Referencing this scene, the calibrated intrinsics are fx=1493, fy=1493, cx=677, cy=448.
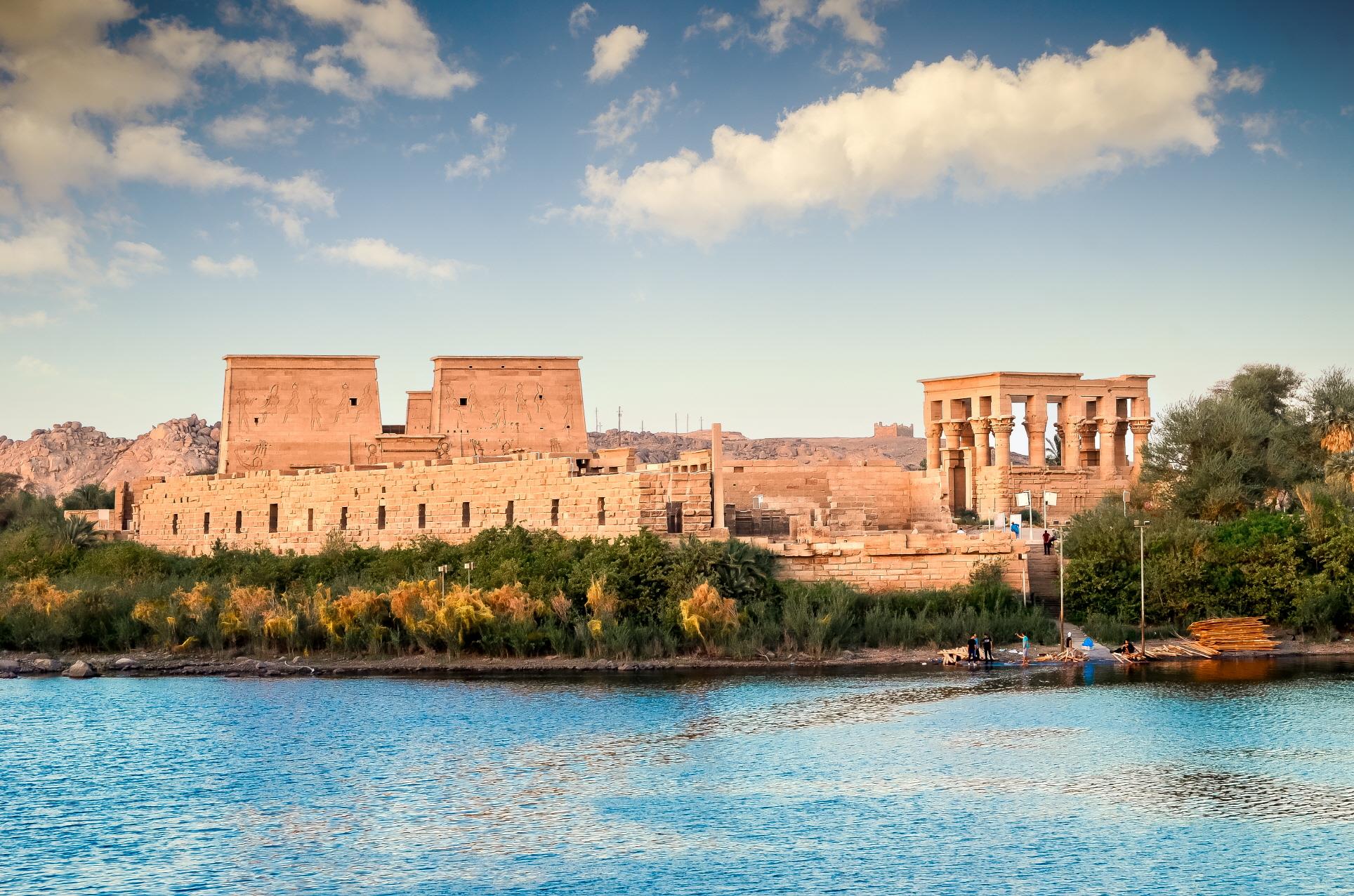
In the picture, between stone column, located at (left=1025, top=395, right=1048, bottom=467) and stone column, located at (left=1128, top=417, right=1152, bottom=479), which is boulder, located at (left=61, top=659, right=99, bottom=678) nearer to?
stone column, located at (left=1025, top=395, right=1048, bottom=467)

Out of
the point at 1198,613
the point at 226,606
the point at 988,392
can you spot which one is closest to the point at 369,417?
the point at 226,606

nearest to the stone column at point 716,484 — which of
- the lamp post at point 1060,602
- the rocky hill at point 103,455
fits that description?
the lamp post at point 1060,602

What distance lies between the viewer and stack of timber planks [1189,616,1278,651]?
27.0m

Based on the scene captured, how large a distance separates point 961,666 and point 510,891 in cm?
1354

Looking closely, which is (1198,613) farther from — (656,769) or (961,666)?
(656,769)

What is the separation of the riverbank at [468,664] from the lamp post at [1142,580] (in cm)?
44

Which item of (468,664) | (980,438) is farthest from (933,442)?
(468,664)

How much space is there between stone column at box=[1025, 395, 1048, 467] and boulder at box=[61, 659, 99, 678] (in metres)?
26.7

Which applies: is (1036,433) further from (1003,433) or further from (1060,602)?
(1060,602)

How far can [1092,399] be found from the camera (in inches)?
1764

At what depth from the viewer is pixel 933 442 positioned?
46.5 meters

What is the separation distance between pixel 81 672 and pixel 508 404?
17458mm

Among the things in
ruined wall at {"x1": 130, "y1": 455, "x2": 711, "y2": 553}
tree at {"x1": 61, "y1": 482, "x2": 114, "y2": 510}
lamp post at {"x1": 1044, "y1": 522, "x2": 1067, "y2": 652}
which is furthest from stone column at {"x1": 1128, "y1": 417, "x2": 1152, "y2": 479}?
tree at {"x1": 61, "y1": 482, "x2": 114, "y2": 510}

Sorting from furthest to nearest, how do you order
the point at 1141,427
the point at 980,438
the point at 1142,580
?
the point at 1141,427, the point at 980,438, the point at 1142,580
